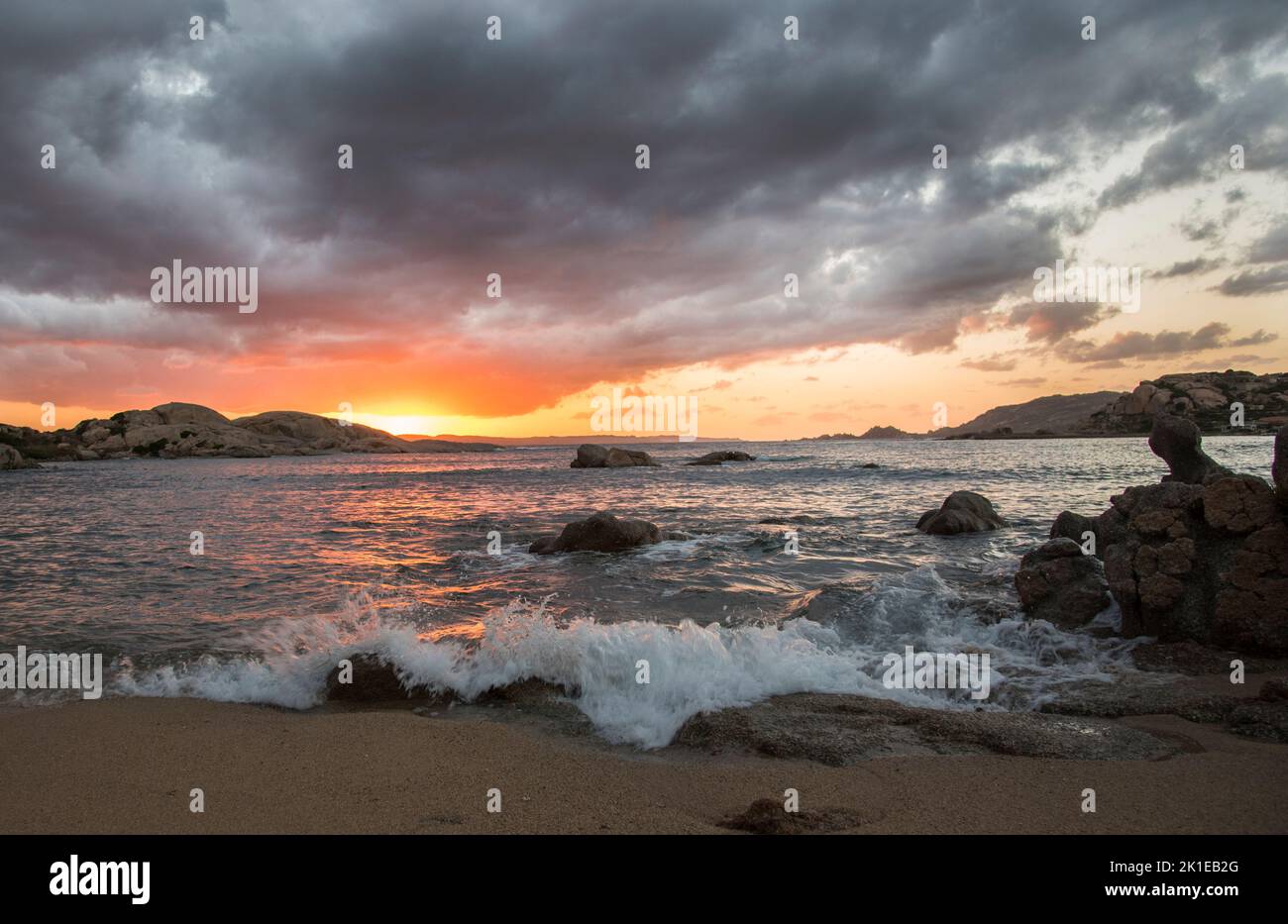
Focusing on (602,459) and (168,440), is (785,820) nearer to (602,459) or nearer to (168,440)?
(602,459)

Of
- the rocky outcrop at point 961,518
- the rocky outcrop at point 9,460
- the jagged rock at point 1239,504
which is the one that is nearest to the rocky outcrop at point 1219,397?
the rocky outcrop at point 961,518

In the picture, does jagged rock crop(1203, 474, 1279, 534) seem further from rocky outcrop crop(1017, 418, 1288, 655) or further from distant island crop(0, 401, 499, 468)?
distant island crop(0, 401, 499, 468)

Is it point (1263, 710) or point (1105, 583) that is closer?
point (1263, 710)

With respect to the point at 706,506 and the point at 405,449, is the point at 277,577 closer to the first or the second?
the point at 706,506

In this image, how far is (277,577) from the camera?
42.4 feet

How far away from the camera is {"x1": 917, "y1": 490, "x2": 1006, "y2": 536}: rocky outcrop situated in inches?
697

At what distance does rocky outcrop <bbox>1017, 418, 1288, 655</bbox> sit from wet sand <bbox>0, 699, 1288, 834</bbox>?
2557mm

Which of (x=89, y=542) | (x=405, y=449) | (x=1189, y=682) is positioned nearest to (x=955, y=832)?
(x=1189, y=682)

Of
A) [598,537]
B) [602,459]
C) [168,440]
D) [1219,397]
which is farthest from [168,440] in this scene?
[1219,397]

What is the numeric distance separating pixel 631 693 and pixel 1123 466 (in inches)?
1899

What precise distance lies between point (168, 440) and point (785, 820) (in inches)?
5722

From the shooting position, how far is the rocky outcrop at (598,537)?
53.0ft

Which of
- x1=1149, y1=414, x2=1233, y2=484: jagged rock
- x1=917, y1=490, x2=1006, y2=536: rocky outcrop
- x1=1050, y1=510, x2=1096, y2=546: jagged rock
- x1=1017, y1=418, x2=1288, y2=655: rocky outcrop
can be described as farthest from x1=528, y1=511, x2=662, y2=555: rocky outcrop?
x1=1149, y1=414, x2=1233, y2=484: jagged rock

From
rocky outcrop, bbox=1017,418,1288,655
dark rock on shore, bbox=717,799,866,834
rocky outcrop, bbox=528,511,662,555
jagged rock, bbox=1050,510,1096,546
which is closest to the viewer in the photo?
dark rock on shore, bbox=717,799,866,834
